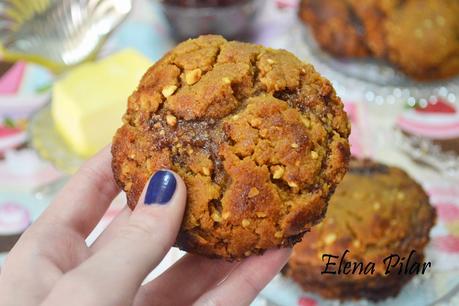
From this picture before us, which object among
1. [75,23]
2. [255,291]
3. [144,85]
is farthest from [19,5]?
[255,291]

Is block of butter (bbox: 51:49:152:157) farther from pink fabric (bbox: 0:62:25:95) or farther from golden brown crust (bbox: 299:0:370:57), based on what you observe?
golden brown crust (bbox: 299:0:370:57)

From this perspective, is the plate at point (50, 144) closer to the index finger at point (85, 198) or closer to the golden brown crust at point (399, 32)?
the index finger at point (85, 198)

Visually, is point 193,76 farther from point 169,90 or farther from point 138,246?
point 138,246

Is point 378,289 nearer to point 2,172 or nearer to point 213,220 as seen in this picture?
point 213,220

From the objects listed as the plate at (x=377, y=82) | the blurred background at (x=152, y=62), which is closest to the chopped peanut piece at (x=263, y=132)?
the blurred background at (x=152, y=62)

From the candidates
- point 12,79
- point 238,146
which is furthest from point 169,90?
point 12,79

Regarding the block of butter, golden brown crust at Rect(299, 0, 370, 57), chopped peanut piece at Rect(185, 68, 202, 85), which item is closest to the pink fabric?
the block of butter

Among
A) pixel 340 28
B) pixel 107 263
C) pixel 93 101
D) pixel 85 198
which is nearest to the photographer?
pixel 107 263
